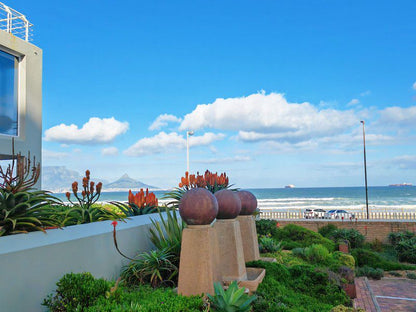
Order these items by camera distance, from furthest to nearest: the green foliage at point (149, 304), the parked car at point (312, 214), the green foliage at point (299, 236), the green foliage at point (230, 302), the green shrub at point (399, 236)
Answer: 1. the parked car at point (312, 214)
2. the green shrub at point (399, 236)
3. the green foliage at point (299, 236)
4. the green foliage at point (230, 302)
5. the green foliage at point (149, 304)

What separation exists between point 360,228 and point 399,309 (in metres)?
14.9

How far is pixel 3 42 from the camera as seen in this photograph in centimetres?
1185

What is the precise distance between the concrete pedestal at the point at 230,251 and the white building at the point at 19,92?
8.89 m

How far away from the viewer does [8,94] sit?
12.3 meters

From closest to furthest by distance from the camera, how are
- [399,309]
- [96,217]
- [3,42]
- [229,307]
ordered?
[229,307] < [96,217] < [399,309] < [3,42]

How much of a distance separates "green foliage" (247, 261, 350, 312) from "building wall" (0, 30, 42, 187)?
9502mm

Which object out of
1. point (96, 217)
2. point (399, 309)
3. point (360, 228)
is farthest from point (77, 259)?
point (360, 228)

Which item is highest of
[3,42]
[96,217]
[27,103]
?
[3,42]

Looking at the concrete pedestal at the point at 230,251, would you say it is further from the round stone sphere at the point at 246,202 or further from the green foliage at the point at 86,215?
the green foliage at the point at 86,215

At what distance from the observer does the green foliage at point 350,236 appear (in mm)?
20250

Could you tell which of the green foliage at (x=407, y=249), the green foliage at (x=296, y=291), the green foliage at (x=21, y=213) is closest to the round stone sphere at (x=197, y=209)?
the green foliage at (x=296, y=291)

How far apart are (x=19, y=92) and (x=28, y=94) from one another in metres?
0.35

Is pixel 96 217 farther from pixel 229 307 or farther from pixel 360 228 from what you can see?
pixel 360 228

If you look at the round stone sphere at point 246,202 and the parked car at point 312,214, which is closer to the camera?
the round stone sphere at point 246,202
